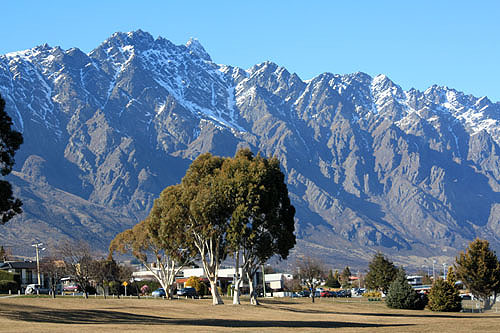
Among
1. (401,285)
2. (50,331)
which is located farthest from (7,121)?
(401,285)

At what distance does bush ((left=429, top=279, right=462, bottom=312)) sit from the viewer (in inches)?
3841

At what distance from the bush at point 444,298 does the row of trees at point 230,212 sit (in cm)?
2545

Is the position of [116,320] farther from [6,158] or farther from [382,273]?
[382,273]

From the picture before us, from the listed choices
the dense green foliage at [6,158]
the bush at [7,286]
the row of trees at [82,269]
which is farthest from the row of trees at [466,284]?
the dense green foliage at [6,158]

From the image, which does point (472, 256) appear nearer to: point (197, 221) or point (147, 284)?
point (197, 221)

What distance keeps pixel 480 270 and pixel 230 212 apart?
35494 millimetres

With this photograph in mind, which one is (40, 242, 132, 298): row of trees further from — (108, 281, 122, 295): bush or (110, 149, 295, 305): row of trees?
(110, 149, 295, 305): row of trees

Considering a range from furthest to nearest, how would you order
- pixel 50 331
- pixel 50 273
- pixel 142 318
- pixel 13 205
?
pixel 50 273, pixel 142 318, pixel 13 205, pixel 50 331

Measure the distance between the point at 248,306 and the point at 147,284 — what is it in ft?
187

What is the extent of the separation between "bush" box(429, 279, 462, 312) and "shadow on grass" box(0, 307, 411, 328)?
3859cm

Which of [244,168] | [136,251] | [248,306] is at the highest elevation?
[244,168]

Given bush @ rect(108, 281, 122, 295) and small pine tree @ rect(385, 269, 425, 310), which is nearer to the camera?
small pine tree @ rect(385, 269, 425, 310)

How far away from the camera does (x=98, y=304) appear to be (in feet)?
248

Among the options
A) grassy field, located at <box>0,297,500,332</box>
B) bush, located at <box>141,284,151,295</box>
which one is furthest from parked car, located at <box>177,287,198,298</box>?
grassy field, located at <box>0,297,500,332</box>
